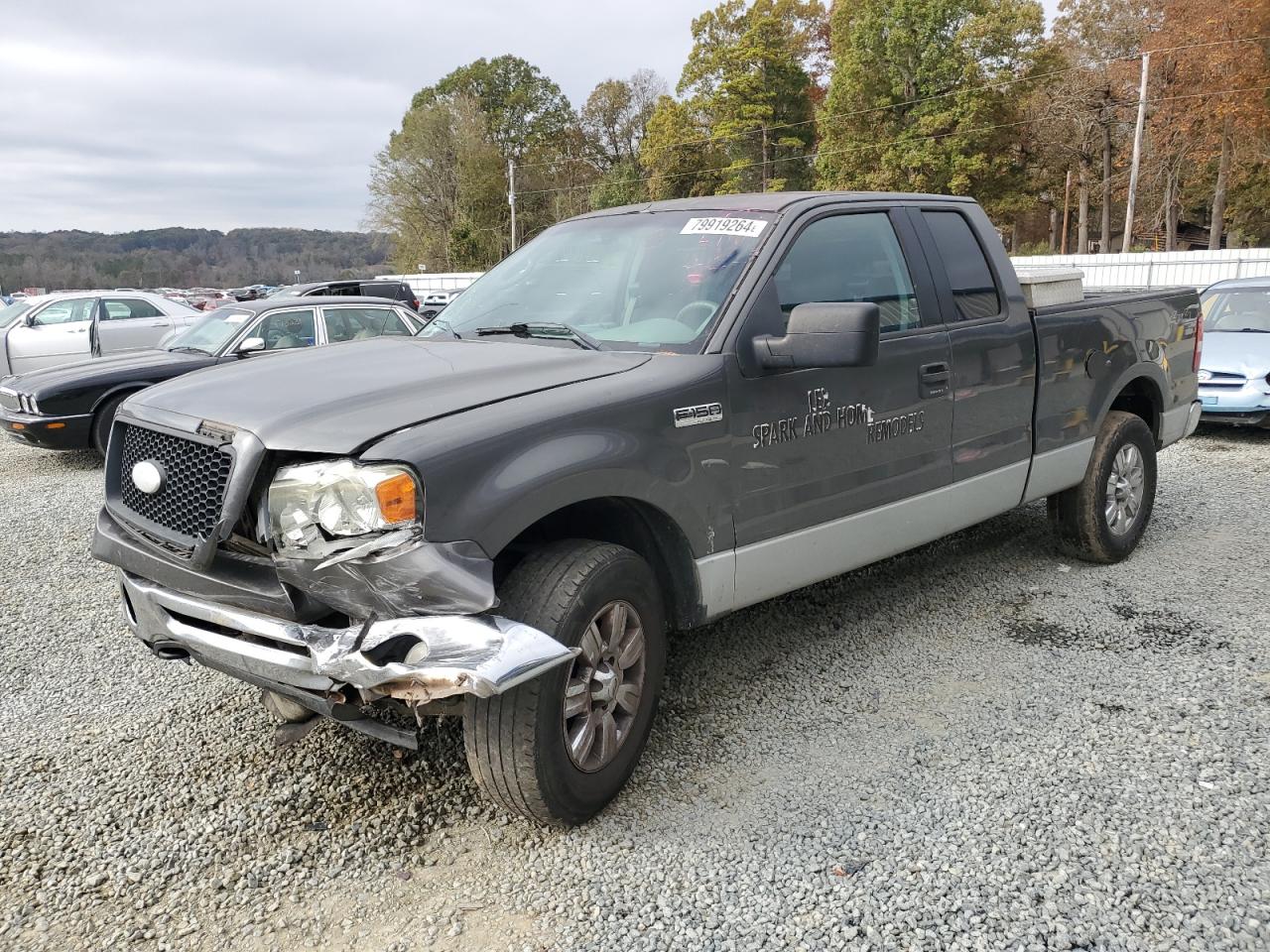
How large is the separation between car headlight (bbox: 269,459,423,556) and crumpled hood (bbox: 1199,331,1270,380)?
9.07 m

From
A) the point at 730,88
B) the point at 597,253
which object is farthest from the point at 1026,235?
the point at 597,253

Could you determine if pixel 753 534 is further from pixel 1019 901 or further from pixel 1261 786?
pixel 1261 786

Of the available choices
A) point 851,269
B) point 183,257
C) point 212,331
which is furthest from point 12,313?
point 183,257

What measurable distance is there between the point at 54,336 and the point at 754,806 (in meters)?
13.4

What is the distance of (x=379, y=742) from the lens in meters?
3.55

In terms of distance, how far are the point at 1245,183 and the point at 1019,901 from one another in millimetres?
47183

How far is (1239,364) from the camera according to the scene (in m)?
9.38

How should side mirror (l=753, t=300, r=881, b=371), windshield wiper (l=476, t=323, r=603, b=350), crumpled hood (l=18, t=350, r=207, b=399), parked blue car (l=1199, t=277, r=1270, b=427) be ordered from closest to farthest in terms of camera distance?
side mirror (l=753, t=300, r=881, b=371)
windshield wiper (l=476, t=323, r=603, b=350)
crumpled hood (l=18, t=350, r=207, b=399)
parked blue car (l=1199, t=277, r=1270, b=427)

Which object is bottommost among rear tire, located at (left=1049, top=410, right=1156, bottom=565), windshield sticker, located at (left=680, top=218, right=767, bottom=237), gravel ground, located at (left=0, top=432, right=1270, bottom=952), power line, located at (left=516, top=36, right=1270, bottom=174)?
gravel ground, located at (left=0, top=432, right=1270, bottom=952)

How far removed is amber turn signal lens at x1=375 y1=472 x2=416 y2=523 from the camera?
2.51 meters

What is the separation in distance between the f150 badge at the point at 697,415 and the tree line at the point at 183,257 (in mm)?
67427

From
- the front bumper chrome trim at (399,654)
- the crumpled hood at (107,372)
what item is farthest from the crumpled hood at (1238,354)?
the crumpled hood at (107,372)

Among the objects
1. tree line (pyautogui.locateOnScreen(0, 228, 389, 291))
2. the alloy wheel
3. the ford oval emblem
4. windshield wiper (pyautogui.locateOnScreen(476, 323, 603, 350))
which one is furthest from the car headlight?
tree line (pyautogui.locateOnScreen(0, 228, 389, 291))

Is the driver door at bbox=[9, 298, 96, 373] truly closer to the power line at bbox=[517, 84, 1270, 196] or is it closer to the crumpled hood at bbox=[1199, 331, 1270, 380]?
the crumpled hood at bbox=[1199, 331, 1270, 380]
